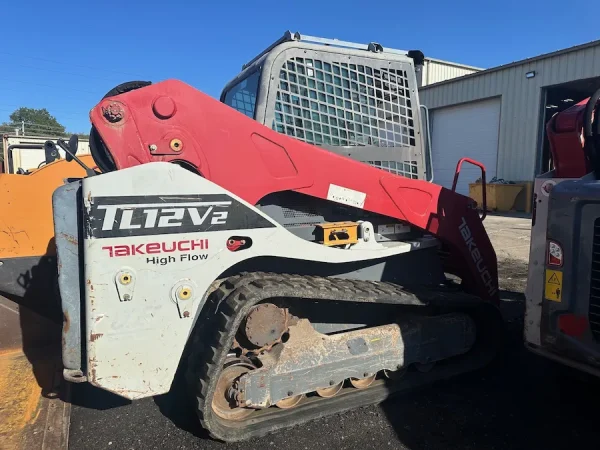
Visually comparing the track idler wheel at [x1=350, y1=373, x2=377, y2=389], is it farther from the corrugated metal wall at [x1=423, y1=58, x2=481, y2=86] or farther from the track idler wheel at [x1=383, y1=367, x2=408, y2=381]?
the corrugated metal wall at [x1=423, y1=58, x2=481, y2=86]

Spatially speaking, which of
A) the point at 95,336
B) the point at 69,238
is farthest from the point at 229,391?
the point at 69,238

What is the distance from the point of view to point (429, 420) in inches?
118

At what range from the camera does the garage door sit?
61.5 feet

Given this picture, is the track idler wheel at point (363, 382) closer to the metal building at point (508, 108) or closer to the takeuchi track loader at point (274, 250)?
the takeuchi track loader at point (274, 250)

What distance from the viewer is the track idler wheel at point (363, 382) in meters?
3.22

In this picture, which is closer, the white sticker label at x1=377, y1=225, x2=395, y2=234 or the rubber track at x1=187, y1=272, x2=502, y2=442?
the rubber track at x1=187, y1=272, x2=502, y2=442

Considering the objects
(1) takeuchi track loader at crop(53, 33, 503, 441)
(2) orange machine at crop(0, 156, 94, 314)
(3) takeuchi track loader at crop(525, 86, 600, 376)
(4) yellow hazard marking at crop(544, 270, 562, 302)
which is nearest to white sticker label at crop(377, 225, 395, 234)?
(1) takeuchi track loader at crop(53, 33, 503, 441)

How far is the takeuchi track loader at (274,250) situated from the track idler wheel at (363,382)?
16mm

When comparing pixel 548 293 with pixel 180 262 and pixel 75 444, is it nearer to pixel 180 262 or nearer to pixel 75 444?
pixel 180 262

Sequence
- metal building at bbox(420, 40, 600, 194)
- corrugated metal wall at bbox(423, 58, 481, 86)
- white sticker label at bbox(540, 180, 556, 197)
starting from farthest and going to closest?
corrugated metal wall at bbox(423, 58, 481, 86) → metal building at bbox(420, 40, 600, 194) → white sticker label at bbox(540, 180, 556, 197)

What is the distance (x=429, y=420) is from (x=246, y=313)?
145cm

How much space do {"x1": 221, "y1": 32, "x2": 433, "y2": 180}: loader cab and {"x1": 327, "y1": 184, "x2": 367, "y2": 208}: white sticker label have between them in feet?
1.17

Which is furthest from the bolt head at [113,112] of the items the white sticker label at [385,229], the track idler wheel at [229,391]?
the white sticker label at [385,229]

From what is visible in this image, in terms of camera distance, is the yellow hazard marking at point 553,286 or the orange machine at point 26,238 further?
the orange machine at point 26,238
